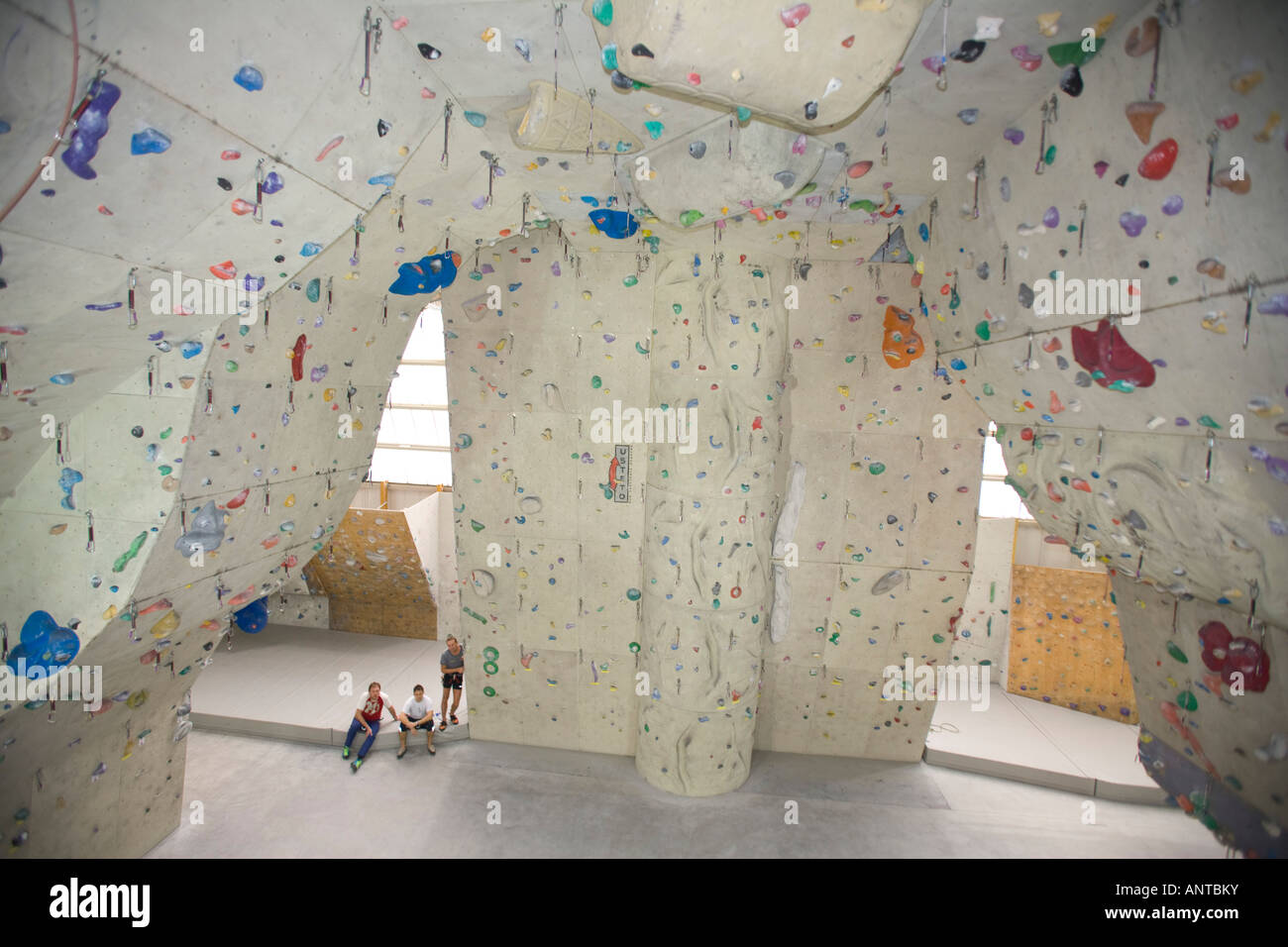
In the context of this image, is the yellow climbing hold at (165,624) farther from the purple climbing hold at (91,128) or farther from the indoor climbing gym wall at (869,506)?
the indoor climbing gym wall at (869,506)

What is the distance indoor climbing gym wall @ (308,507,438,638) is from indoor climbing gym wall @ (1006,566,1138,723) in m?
6.52

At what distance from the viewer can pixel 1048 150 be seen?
242 centimetres

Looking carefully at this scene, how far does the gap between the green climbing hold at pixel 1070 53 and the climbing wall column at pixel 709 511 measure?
240cm

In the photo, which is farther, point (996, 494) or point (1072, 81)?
point (996, 494)

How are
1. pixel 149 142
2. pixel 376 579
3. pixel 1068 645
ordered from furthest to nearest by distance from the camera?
pixel 376 579
pixel 1068 645
pixel 149 142

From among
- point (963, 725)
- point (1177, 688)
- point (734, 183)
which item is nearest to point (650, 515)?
point (734, 183)

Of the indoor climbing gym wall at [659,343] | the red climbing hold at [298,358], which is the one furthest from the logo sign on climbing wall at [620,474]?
the red climbing hold at [298,358]

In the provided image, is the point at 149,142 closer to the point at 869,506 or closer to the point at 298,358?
the point at 298,358

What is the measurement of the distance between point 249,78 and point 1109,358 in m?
2.87

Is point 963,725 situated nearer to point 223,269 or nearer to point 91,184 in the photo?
point 223,269

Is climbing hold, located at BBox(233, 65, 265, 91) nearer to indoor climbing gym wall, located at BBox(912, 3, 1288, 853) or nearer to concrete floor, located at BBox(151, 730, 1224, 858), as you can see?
indoor climbing gym wall, located at BBox(912, 3, 1288, 853)

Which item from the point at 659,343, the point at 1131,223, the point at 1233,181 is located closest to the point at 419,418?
the point at 659,343

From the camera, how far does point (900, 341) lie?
4.89 metres

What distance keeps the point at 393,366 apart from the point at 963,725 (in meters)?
5.84
